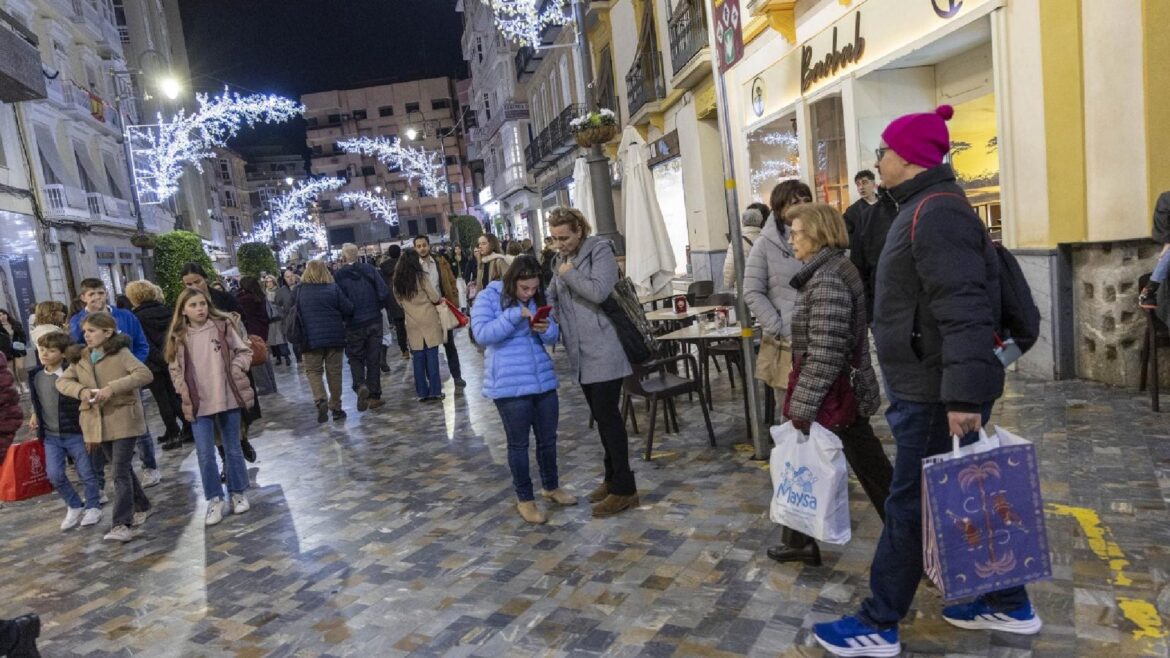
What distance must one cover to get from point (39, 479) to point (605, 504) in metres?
4.92

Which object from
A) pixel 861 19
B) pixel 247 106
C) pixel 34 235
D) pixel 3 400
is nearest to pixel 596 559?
pixel 3 400

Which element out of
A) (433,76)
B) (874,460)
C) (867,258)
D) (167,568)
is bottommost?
(167,568)

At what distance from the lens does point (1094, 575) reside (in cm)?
322

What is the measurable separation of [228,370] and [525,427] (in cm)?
249

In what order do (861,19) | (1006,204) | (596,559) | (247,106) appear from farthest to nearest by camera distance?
(247,106)
(861,19)
(1006,204)
(596,559)

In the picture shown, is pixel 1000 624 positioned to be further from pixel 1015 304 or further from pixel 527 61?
pixel 527 61

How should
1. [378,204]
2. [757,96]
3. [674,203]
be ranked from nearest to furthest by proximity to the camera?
[757,96], [674,203], [378,204]

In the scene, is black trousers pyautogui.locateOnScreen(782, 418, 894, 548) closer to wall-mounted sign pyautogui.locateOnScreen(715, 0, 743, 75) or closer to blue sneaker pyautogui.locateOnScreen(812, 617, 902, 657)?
blue sneaker pyautogui.locateOnScreen(812, 617, 902, 657)

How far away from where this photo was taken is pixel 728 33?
4.97 metres

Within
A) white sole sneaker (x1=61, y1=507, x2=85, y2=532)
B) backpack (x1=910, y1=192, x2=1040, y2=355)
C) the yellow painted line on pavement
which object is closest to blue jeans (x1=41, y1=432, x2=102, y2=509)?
white sole sneaker (x1=61, y1=507, x2=85, y2=532)

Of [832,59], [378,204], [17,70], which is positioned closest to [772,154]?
[832,59]

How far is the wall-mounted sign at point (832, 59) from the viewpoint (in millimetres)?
8945

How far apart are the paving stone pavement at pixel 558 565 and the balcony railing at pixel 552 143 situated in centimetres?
1676

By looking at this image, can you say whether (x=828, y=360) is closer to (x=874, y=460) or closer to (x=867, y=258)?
(x=874, y=460)
